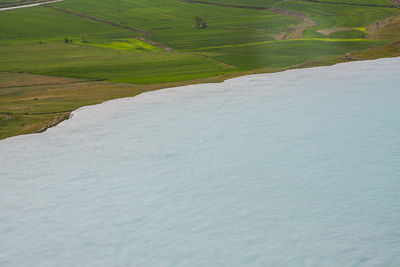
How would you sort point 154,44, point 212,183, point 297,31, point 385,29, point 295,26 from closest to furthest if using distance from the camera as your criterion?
point 212,183 → point 385,29 → point 154,44 → point 297,31 → point 295,26

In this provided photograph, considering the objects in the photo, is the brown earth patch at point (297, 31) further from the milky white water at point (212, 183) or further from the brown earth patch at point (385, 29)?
the milky white water at point (212, 183)

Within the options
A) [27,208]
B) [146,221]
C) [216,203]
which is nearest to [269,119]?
[216,203]

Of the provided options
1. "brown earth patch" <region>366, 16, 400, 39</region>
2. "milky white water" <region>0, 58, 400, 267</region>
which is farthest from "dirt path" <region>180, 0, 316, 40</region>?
"milky white water" <region>0, 58, 400, 267</region>

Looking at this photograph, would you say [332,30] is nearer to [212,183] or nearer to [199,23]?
[199,23]

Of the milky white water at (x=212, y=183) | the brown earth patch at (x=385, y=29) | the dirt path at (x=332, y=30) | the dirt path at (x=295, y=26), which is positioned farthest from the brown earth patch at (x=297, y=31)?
the milky white water at (x=212, y=183)

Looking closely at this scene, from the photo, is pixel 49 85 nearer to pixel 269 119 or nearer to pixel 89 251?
pixel 269 119

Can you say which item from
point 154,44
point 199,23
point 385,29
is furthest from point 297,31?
point 154,44
